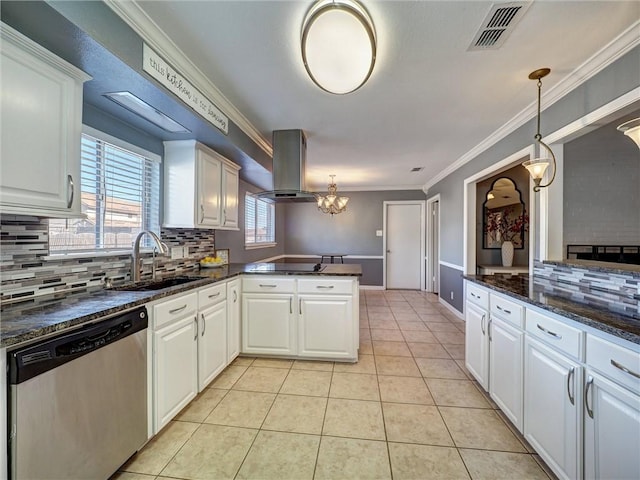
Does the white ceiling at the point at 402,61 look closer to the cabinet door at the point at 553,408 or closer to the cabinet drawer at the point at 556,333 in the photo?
the cabinet drawer at the point at 556,333

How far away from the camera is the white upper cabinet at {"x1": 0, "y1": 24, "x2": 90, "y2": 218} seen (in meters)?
1.12

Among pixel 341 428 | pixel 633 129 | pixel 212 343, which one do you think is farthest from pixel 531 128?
pixel 212 343

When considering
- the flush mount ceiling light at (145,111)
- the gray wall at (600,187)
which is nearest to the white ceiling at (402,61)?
the flush mount ceiling light at (145,111)

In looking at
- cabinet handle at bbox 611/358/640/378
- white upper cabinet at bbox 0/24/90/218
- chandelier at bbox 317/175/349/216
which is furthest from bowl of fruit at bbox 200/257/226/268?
cabinet handle at bbox 611/358/640/378

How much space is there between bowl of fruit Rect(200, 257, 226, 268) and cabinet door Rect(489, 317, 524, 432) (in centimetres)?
271

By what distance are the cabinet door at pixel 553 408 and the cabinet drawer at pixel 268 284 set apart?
1.87 metres

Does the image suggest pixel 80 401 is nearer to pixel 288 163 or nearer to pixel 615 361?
pixel 615 361

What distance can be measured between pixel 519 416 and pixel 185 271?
2.91 m

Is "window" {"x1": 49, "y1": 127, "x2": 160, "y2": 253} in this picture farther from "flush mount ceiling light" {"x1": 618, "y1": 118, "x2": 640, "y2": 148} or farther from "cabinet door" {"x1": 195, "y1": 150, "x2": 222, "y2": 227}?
"flush mount ceiling light" {"x1": 618, "y1": 118, "x2": 640, "y2": 148}

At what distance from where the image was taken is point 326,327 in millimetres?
2648

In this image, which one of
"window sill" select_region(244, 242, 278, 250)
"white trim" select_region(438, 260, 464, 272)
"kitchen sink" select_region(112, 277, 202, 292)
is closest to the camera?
"kitchen sink" select_region(112, 277, 202, 292)

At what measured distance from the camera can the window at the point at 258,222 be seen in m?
4.46

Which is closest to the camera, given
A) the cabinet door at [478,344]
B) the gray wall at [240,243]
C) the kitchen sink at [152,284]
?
the kitchen sink at [152,284]

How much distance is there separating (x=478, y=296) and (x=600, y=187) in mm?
1573
